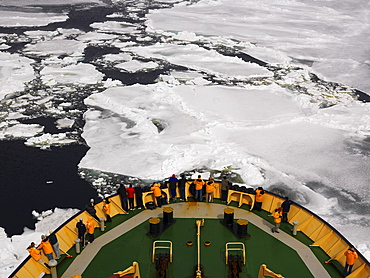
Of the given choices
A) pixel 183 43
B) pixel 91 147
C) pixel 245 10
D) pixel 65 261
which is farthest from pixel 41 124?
pixel 245 10

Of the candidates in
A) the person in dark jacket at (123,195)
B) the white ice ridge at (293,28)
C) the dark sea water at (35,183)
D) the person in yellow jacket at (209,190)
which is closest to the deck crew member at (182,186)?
the person in yellow jacket at (209,190)

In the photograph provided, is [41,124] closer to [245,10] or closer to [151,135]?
[151,135]

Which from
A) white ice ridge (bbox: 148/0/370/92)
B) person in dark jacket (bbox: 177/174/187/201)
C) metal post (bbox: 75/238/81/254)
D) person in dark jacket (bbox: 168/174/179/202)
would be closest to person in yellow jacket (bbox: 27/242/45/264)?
metal post (bbox: 75/238/81/254)

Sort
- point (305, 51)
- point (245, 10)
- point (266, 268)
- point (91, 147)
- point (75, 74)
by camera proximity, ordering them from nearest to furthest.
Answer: point (266, 268)
point (91, 147)
point (75, 74)
point (305, 51)
point (245, 10)

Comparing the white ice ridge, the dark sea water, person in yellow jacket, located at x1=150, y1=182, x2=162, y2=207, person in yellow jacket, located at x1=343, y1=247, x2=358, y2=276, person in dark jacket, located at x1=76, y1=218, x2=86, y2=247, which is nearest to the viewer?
person in yellow jacket, located at x1=343, y1=247, x2=358, y2=276

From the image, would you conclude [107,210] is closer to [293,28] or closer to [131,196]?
[131,196]

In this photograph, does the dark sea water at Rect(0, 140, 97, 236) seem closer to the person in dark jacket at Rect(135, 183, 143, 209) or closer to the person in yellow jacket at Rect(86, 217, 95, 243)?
the person in dark jacket at Rect(135, 183, 143, 209)
